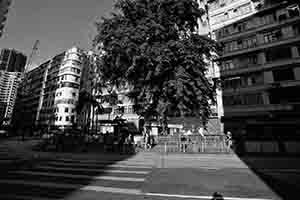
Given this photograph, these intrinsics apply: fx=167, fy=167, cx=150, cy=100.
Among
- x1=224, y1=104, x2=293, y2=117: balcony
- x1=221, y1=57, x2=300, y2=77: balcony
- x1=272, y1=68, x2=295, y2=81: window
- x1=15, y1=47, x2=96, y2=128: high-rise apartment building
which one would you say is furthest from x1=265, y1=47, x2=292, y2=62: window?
x1=15, y1=47, x2=96, y2=128: high-rise apartment building

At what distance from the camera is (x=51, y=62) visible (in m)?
Result: 75.6

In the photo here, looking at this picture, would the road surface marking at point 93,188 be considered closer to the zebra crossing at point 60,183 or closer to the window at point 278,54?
the zebra crossing at point 60,183

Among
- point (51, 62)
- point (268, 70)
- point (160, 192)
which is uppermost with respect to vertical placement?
point (51, 62)

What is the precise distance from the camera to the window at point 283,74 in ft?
80.6

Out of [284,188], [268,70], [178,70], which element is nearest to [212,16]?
[268,70]

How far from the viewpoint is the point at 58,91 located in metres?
64.9

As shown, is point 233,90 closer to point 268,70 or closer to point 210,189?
point 268,70

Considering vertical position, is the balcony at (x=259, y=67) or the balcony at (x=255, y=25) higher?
the balcony at (x=255, y=25)

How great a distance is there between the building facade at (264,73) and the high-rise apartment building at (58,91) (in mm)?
45905

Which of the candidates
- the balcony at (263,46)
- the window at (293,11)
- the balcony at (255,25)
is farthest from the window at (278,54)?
the window at (293,11)

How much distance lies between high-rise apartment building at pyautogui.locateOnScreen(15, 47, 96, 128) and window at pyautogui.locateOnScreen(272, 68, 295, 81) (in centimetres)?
5144

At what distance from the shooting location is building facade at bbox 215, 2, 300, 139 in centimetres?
2428

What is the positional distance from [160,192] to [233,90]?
26939 millimetres

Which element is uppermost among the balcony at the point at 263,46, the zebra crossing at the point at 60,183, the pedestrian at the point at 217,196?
the balcony at the point at 263,46
